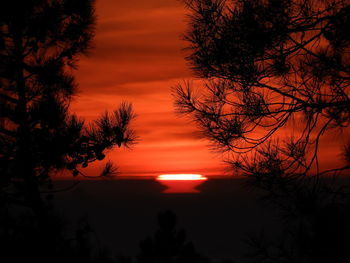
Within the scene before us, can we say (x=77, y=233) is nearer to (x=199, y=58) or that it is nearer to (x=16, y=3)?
(x=199, y=58)

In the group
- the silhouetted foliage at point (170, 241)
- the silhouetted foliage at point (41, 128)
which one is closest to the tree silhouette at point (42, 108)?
the silhouetted foliage at point (41, 128)

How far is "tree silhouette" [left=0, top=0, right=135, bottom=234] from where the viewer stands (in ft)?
12.4

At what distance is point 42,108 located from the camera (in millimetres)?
3742

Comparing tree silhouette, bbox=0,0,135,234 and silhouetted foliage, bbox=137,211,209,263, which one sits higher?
tree silhouette, bbox=0,0,135,234

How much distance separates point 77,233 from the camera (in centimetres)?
404

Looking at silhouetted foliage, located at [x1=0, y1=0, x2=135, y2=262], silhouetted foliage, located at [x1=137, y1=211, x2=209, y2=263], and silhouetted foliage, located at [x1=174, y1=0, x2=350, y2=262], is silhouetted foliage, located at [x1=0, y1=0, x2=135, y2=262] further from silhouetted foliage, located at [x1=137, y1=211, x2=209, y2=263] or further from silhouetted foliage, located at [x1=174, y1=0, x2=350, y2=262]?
silhouetted foliage, located at [x1=137, y1=211, x2=209, y2=263]

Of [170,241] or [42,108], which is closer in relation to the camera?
[42,108]

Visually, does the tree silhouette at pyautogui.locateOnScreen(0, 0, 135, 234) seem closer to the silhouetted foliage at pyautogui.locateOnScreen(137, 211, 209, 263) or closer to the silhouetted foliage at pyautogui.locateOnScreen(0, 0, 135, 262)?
the silhouetted foliage at pyautogui.locateOnScreen(0, 0, 135, 262)

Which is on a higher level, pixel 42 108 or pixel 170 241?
pixel 42 108

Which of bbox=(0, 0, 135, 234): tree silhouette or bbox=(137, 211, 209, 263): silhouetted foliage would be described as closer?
bbox=(0, 0, 135, 234): tree silhouette

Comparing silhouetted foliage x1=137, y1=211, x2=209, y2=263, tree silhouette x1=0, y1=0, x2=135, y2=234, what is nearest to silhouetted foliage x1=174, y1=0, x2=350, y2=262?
tree silhouette x1=0, y1=0, x2=135, y2=234

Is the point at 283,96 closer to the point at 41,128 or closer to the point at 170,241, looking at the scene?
the point at 41,128

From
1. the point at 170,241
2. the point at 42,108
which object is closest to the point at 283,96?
the point at 42,108

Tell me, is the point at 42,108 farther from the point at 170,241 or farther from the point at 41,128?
the point at 170,241
